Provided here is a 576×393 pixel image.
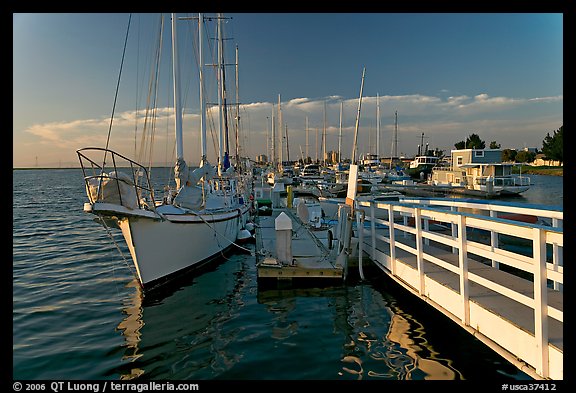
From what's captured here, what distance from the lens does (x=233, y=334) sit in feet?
25.7

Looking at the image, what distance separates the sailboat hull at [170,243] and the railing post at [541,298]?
904cm

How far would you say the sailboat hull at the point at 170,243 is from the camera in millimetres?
10367

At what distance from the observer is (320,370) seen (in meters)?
6.20

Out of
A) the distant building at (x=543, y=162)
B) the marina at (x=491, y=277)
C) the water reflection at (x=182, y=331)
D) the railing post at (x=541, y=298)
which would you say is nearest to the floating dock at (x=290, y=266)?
the marina at (x=491, y=277)

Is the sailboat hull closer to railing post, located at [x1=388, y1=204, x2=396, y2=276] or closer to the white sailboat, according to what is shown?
the white sailboat

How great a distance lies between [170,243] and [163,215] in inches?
37.2

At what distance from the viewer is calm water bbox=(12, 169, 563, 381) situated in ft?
20.5

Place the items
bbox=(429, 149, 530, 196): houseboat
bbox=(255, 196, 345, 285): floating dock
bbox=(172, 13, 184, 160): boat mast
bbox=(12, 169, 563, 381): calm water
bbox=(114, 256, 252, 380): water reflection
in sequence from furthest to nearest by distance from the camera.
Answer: bbox=(429, 149, 530, 196): houseboat, bbox=(172, 13, 184, 160): boat mast, bbox=(255, 196, 345, 285): floating dock, bbox=(114, 256, 252, 380): water reflection, bbox=(12, 169, 563, 381): calm water

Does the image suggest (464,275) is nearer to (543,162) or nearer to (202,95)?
(202,95)

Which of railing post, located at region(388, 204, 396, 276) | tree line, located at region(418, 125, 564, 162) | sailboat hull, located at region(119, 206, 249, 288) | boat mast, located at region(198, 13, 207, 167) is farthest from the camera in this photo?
tree line, located at region(418, 125, 564, 162)

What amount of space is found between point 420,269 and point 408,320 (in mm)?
1576

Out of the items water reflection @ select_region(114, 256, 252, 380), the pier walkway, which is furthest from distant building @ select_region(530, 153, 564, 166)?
water reflection @ select_region(114, 256, 252, 380)
